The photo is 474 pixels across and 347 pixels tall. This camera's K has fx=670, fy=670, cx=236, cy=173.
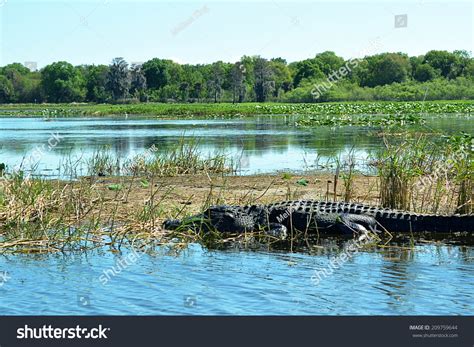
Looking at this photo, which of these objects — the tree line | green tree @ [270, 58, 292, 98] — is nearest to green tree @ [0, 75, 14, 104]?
the tree line

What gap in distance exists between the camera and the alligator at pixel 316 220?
9336mm

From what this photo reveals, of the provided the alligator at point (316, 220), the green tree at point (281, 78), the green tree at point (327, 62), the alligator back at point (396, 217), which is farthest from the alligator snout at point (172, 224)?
the green tree at point (327, 62)

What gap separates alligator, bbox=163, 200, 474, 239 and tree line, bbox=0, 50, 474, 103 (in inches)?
2510

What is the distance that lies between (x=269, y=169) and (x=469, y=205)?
24.6 feet

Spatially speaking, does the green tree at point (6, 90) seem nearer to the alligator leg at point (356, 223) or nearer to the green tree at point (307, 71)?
the green tree at point (307, 71)

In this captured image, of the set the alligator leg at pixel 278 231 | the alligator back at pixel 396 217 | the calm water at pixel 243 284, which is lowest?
the calm water at pixel 243 284

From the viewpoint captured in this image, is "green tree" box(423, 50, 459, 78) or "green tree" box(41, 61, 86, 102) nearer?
"green tree" box(423, 50, 459, 78)

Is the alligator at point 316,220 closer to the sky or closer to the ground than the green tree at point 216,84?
closer to the ground

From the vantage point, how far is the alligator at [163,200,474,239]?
9336mm

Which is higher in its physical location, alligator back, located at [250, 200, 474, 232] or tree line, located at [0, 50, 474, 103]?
tree line, located at [0, 50, 474, 103]

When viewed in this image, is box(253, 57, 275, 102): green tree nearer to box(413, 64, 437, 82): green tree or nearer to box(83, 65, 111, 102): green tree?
box(413, 64, 437, 82): green tree

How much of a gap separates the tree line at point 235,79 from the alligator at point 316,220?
209 feet

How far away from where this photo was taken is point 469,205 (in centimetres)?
1004
